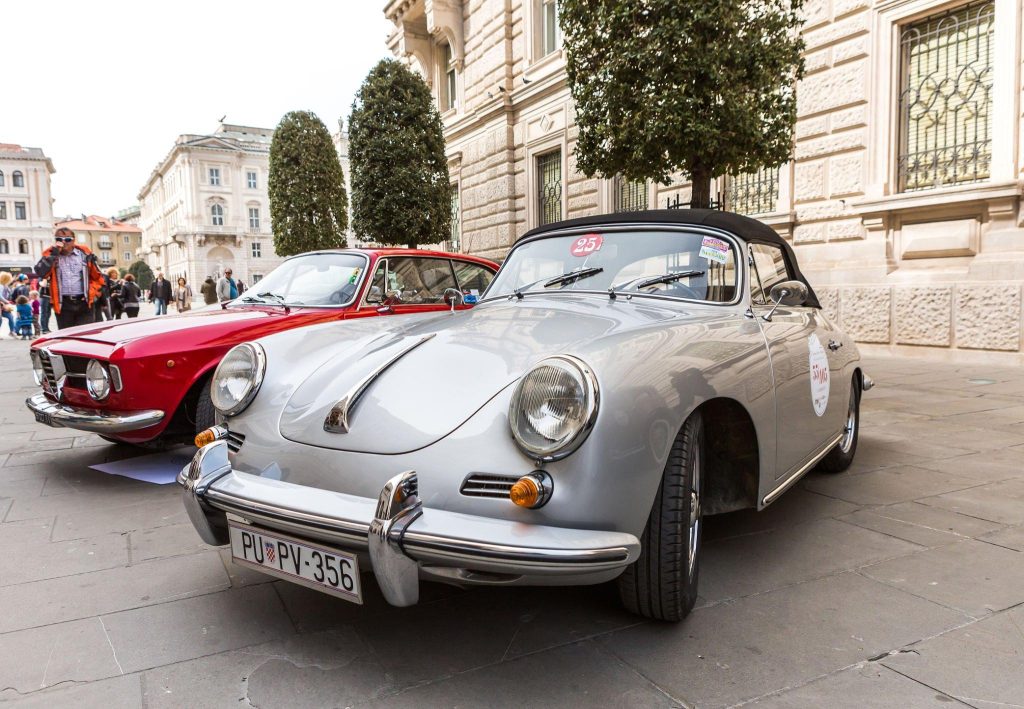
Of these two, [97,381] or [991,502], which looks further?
[97,381]

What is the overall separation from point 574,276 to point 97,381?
2654 millimetres

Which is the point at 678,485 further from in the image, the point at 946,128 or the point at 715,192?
the point at 715,192

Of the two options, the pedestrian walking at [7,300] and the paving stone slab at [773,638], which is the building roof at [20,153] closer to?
the pedestrian walking at [7,300]

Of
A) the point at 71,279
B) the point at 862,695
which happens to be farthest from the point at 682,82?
the point at 71,279

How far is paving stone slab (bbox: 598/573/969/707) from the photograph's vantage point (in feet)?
Result: 6.62

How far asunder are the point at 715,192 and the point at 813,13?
2760 mm

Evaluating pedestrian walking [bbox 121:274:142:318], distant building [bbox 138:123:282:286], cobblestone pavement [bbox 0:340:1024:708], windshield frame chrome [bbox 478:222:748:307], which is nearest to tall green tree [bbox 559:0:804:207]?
windshield frame chrome [bbox 478:222:748:307]

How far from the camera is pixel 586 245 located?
136 inches

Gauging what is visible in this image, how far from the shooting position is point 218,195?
75250 mm

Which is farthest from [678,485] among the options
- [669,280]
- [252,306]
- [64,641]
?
[252,306]

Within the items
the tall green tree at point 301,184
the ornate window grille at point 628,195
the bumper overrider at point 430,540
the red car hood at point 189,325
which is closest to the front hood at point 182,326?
the red car hood at point 189,325

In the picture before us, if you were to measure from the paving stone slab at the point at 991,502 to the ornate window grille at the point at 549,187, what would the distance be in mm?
12715

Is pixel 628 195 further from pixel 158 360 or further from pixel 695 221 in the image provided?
pixel 158 360

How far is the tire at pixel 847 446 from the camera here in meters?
4.11
